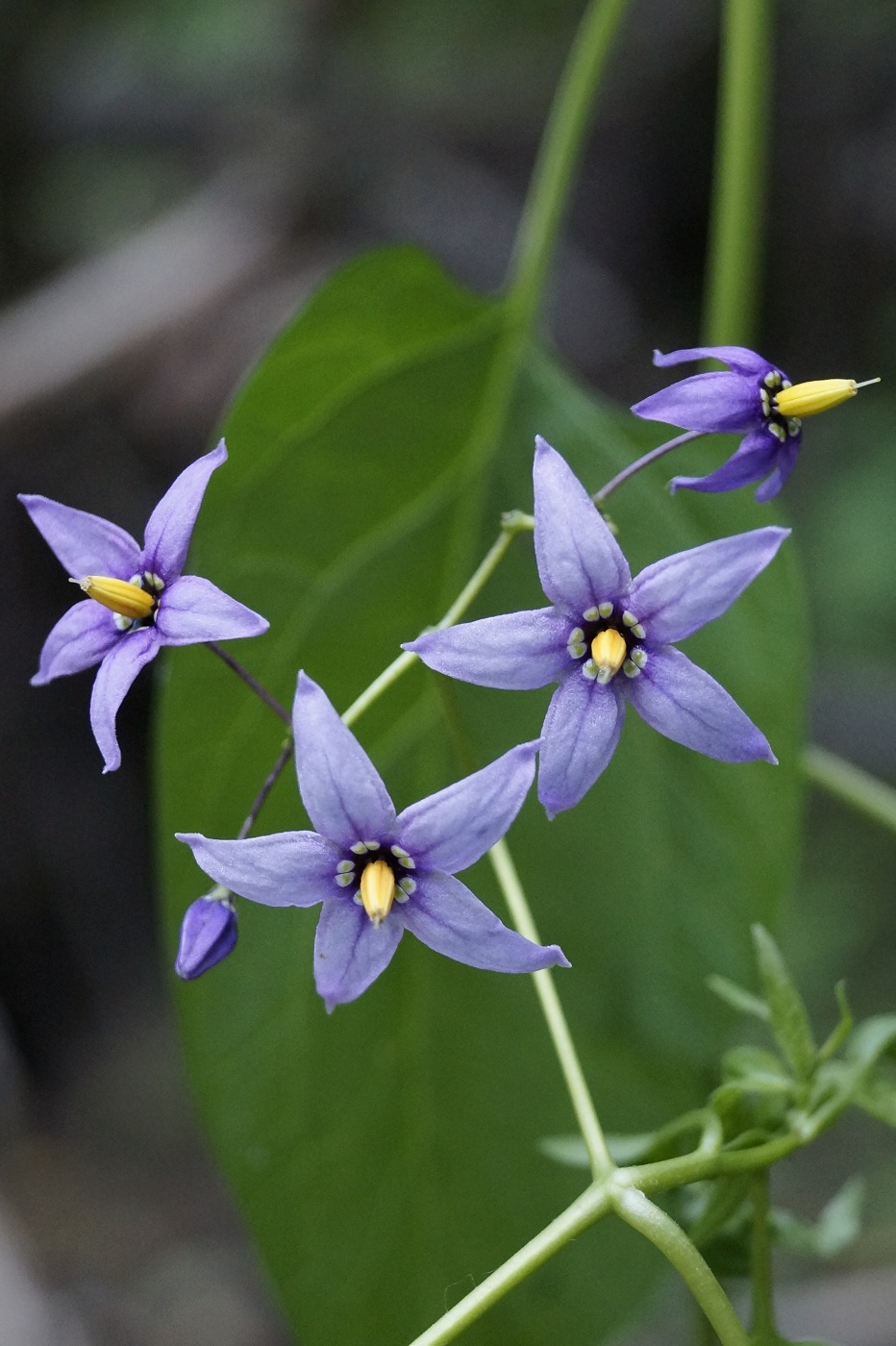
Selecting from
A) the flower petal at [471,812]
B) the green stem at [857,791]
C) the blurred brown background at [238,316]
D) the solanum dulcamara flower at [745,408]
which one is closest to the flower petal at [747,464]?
the solanum dulcamara flower at [745,408]

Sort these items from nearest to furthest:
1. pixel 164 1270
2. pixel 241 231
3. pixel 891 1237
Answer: pixel 891 1237 → pixel 164 1270 → pixel 241 231

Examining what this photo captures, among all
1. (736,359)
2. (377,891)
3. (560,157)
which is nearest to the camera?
(377,891)

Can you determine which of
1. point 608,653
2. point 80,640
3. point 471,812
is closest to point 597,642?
point 608,653

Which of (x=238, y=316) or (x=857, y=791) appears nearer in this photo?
(x=857, y=791)

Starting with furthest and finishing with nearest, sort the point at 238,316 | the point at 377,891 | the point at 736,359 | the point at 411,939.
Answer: the point at 238,316
the point at 411,939
the point at 736,359
the point at 377,891

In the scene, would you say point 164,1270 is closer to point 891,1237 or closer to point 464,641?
point 891,1237

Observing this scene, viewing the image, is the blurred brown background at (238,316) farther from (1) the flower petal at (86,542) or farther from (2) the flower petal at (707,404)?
(2) the flower petal at (707,404)

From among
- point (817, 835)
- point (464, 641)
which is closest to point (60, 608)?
point (817, 835)

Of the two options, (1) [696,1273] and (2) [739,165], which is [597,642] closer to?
(1) [696,1273]
